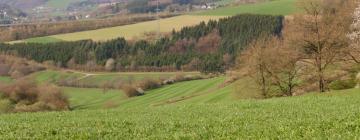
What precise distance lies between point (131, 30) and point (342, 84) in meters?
116

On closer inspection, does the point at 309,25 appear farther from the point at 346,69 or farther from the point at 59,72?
the point at 59,72

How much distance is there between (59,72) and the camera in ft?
473

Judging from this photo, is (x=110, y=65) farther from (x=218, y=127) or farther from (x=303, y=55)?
(x=218, y=127)

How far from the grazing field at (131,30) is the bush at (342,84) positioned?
108527 millimetres

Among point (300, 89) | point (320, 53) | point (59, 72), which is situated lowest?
point (59, 72)

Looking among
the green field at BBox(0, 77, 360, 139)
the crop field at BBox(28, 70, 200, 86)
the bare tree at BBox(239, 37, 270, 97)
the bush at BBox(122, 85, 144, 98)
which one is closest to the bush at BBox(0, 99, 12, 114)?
the bare tree at BBox(239, 37, 270, 97)

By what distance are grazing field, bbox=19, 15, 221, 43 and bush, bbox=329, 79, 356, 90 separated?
356 ft

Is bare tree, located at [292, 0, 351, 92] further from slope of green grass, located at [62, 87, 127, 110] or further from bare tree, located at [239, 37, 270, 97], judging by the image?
slope of green grass, located at [62, 87, 127, 110]

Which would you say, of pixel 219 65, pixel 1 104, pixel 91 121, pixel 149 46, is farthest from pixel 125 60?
pixel 91 121

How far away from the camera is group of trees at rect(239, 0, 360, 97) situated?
61.3 metres

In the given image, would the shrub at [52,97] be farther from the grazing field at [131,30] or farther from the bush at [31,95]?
the grazing field at [131,30]

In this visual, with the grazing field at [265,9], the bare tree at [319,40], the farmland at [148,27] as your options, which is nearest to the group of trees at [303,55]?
the bare tree at [319,40]

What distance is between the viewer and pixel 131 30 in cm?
17312

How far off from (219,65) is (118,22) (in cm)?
5867
